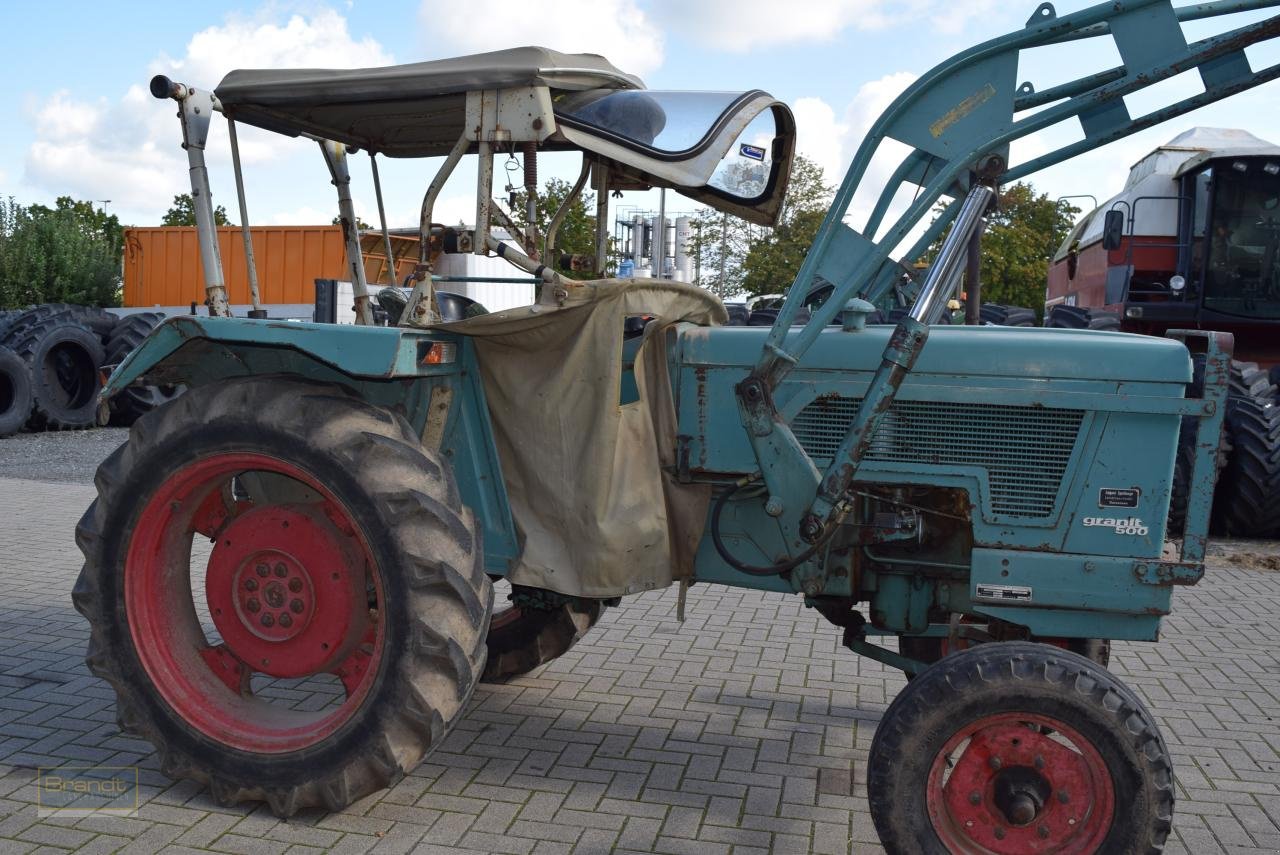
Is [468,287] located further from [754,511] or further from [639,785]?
[639,785]

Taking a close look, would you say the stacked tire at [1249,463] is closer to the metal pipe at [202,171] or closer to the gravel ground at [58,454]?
the metal pipe at [202,171]

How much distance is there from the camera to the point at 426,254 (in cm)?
385

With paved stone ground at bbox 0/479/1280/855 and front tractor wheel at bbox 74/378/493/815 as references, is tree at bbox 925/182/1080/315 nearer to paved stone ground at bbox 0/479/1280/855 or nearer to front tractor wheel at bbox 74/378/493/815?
paved stone ground at bbox 0/479/1280/855

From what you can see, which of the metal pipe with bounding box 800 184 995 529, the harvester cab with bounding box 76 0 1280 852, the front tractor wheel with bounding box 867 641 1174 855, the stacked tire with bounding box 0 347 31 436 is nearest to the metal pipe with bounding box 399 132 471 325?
the harvester cab with bounding box 76 0 1280 852

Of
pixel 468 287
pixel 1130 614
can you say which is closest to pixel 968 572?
pixel 1130 614

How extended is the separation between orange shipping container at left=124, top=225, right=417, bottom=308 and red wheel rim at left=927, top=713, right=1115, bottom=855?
13291mm

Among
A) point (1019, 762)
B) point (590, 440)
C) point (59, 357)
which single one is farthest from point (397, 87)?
point (59, 357)

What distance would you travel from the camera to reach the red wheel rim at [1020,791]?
3068 mm

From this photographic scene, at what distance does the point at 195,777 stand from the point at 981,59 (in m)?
3.16

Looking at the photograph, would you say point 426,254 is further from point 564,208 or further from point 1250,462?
point 1250,462

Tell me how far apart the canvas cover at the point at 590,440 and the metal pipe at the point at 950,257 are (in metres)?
0.83

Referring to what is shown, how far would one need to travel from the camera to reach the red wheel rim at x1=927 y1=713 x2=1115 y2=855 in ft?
10.1

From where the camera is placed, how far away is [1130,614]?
134 inches

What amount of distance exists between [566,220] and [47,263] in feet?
72.2
